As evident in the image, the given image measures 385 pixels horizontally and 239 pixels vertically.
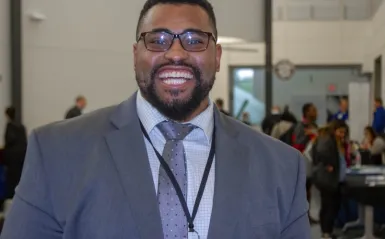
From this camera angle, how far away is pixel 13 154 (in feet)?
25.9

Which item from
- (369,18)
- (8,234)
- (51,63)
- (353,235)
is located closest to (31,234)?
(8,234)

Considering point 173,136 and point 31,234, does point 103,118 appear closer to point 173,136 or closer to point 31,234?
point 173,136

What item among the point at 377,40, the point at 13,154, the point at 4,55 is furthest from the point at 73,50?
the point at 377,40

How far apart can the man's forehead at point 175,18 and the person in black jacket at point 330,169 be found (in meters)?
5.45

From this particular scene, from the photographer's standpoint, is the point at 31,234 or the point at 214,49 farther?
the point at 214,49

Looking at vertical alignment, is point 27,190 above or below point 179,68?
below

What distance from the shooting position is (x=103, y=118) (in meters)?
1.62

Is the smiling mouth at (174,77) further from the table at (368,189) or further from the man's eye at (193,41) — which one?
the table at (368,189)

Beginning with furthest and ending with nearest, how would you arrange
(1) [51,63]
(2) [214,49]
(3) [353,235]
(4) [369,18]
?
(4) [369,18] < (1) [51,63] < (3) [353,235] < (2) [214,49]

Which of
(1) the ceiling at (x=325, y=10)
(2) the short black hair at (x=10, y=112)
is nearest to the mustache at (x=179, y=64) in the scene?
(2) the short black hair at (x=10, y=112)

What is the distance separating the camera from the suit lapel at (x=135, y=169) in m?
1.47

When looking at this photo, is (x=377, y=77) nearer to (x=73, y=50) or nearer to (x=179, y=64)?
(x=73, y=50)

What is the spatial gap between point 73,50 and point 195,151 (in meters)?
7.77

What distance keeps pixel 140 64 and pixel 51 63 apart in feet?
25.7
